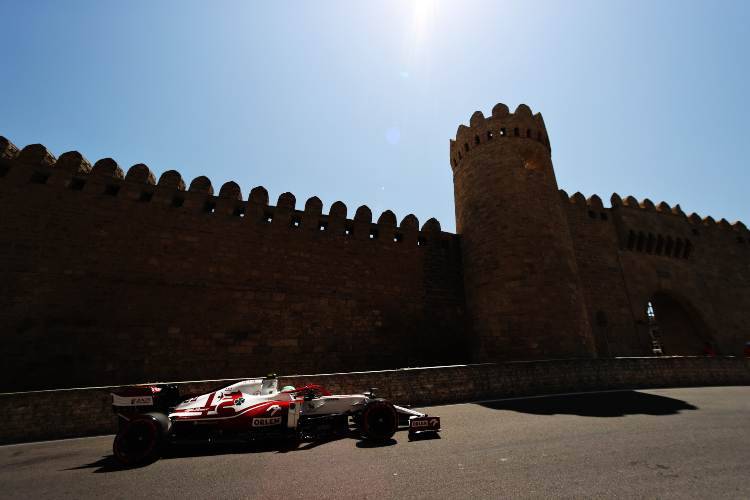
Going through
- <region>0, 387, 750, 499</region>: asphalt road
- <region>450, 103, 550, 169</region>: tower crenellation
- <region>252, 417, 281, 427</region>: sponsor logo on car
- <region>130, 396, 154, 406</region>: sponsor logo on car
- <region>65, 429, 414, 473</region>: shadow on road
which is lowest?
<region>65, 429, 414, 473</region>: shadow on road

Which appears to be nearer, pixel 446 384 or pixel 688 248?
pixel 446 384

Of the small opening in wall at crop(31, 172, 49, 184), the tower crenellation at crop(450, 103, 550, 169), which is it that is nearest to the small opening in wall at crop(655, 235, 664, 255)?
the tower crenellation at crop(450, 103, 550, 169)

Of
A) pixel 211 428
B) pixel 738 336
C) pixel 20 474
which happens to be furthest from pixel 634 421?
pixel 738 336

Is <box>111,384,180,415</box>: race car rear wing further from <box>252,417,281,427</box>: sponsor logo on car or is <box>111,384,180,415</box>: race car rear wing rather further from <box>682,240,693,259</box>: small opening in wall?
<box>682,240,693,259</box>: small opening in wall

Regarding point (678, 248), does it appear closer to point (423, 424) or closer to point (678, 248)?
point (678, 248)

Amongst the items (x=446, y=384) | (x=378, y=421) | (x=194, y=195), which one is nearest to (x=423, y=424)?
(x=378, y=421)

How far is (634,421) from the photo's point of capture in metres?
5.39

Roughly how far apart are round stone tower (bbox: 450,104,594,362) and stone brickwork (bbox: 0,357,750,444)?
132 cm

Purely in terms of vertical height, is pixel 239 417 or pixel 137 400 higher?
pixel 137 400

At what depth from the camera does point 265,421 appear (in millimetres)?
4570

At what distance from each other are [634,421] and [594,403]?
1611 millimetres

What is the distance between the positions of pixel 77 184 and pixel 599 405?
14.4 metres

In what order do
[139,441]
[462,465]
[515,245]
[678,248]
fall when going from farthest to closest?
[678,248] → [515,245] → [139,441] → [462,465]

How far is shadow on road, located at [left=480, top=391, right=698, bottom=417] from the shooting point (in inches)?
241
